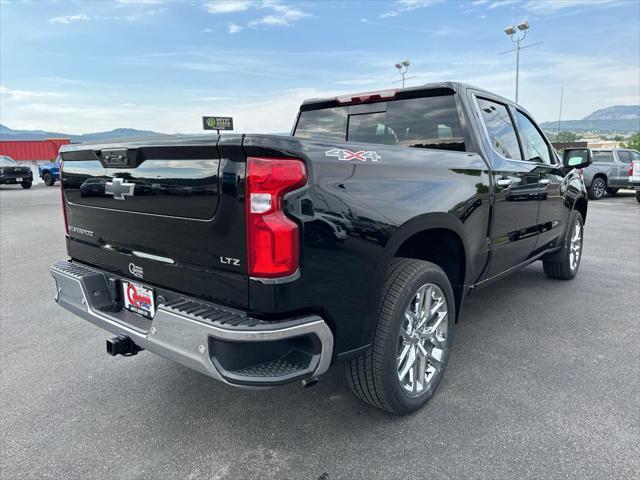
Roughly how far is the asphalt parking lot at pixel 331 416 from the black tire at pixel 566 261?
43.4 inches

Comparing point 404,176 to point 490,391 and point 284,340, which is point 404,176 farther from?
point 490,391

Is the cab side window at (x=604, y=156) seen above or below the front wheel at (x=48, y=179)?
above

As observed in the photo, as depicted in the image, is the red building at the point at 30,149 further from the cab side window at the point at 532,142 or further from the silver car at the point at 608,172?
the cab side window at the point at 532,142

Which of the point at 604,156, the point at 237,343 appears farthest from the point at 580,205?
the point at 604,156

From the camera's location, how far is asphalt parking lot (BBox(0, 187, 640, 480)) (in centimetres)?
227

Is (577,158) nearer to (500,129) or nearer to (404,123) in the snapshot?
(500,129)

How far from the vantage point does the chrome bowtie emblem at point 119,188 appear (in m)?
2.39

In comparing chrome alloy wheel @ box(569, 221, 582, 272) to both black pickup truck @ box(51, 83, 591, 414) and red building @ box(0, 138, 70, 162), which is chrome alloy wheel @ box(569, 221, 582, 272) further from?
red building @ box(0, 138, 70, 162)

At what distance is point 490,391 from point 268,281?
71.0 inches

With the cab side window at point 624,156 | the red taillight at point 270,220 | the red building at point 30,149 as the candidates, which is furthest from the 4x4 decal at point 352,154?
the red building at point 30,149

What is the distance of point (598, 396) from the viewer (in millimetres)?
2855

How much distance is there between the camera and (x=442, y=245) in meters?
3.06

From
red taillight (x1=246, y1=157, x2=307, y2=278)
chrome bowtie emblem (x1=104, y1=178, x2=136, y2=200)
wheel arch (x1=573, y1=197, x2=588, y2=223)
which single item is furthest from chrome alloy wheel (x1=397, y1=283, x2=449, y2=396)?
wheel arch (x1=573, y1=197, x2=588, y2=223)

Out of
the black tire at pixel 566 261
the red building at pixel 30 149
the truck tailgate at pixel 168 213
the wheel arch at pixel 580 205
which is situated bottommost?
the black tire at pixel 566 261
